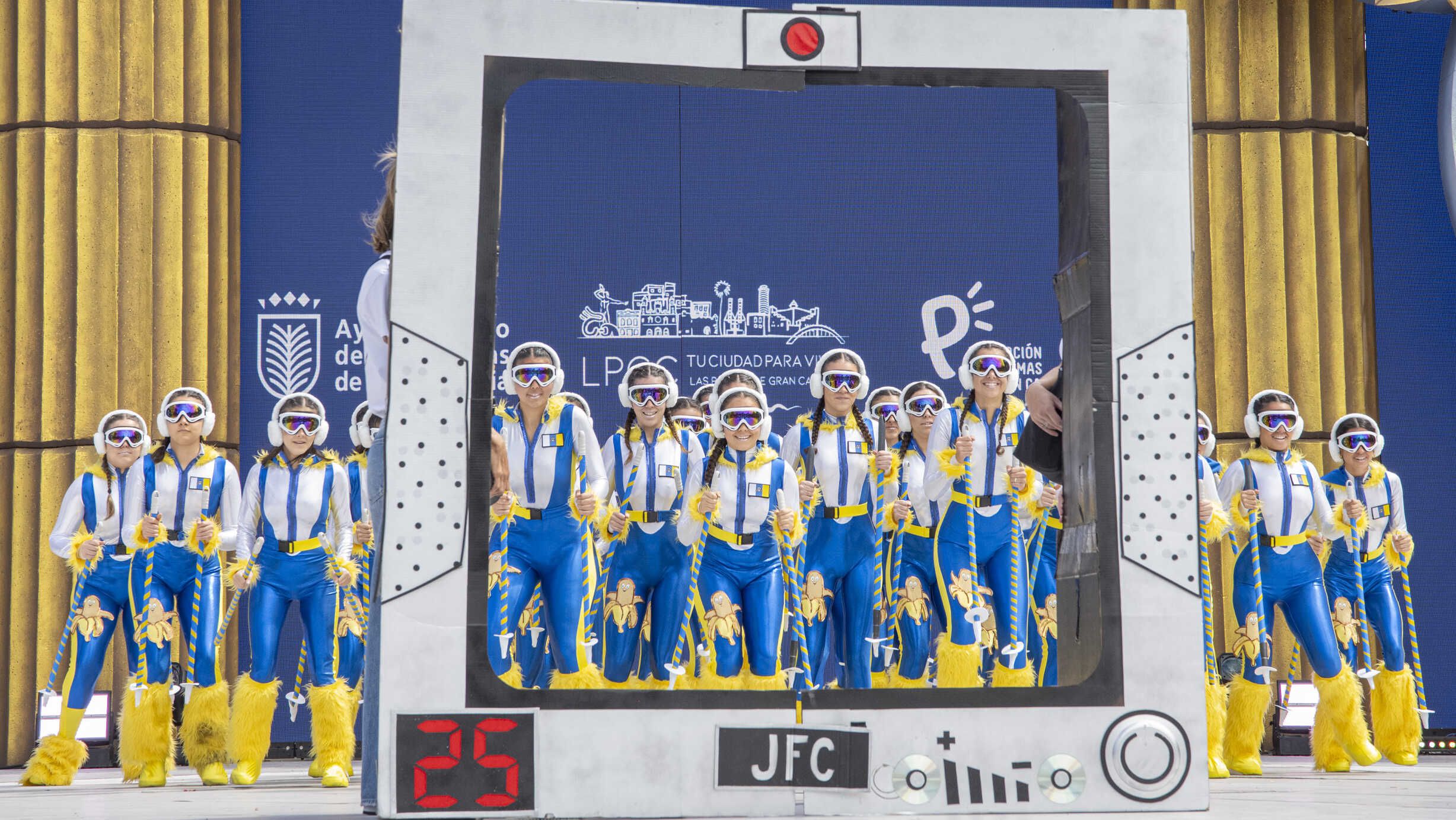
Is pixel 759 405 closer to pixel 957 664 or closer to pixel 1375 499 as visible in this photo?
pixel 957 664

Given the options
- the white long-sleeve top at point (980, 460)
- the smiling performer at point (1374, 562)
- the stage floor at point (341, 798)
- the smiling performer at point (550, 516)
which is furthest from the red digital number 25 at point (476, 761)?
the smiling performer at point (1374, 562)

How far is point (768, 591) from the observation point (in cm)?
669

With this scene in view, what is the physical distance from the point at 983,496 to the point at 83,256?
17.1ft

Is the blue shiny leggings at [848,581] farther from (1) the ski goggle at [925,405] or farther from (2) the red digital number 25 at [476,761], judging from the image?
→ (2) the red digital number 25 at [476,761]

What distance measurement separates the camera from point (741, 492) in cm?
680

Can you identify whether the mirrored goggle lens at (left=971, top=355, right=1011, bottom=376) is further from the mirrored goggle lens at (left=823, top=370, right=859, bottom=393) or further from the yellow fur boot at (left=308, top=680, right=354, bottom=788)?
the yellow fur boot at (left=308, top=680, right=354, bottom=788)

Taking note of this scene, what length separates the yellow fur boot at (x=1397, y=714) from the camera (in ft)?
23.1

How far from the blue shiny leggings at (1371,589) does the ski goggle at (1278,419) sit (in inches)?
29.1

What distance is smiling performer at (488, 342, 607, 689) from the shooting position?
6.46 metres

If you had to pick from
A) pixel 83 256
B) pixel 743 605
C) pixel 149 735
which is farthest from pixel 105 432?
pixel 743 605

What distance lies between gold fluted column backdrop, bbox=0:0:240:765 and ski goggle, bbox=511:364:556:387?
2.79 metres

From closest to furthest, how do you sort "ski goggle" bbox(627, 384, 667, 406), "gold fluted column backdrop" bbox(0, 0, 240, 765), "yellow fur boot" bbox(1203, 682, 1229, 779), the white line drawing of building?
1. "yellow fur boot" bbox(1203, 682, 1229, 779)
2. "ski goggle" bbox(627, 384, 667, 406)
3. "gold fluted column backdrop" bbox(0, 0, 240, 765)
4. the white line drawing of building

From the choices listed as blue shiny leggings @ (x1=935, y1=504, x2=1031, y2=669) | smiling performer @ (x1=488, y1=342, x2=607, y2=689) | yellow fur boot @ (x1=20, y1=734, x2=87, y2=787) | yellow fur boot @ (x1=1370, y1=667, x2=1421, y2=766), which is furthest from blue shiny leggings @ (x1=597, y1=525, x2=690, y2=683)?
yellow fur boot @ (x1=1370, y1=667, x2=1421, y2=766)

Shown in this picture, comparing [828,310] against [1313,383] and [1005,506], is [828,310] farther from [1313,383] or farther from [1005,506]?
[1313,383]
